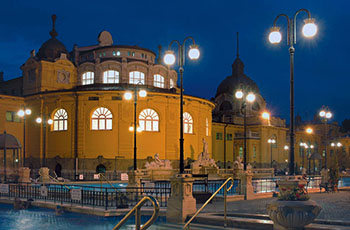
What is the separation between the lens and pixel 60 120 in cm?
4766

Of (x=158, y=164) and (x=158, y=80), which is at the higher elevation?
(x=158, y=80)

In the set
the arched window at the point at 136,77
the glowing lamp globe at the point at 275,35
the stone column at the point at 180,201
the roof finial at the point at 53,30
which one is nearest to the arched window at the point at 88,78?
the arched window at the point at 136,77

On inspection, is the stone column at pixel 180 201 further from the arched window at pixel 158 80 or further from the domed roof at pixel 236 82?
the domed roof at pixel 236 82

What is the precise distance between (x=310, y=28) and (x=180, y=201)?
7.81 meters

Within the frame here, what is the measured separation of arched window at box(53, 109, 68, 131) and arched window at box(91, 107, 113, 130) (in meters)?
3.16

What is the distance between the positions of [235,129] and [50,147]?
1269 inches

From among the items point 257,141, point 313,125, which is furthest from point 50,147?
point 313,125

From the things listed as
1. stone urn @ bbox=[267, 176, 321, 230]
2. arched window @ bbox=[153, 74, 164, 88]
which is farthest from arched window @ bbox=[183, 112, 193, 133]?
stone urn @ bbox=[267, 176, 321, 230]

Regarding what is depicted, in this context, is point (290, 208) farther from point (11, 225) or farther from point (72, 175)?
point (72, 175)

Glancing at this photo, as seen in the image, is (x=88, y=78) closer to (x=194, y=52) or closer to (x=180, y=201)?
(x=194, y=52)

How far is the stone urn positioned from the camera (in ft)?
35.9

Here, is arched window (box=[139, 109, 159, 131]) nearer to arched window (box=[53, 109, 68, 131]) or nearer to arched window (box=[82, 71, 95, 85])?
arched window (box=[53, 109, 68, 131])

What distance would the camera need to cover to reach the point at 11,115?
159 feet

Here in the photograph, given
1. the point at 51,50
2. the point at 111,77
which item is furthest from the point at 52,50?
the point at 111,77
